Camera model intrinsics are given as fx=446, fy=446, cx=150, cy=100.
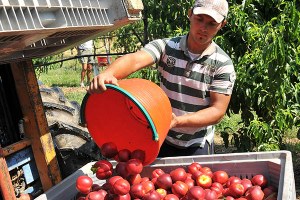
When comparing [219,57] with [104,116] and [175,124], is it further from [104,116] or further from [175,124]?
[104,116]

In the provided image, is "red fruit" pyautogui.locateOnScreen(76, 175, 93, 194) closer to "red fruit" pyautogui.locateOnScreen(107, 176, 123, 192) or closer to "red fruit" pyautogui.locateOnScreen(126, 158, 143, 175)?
"red fruit" pyautogui.locateOnScreen(107, 176, 123, 192)

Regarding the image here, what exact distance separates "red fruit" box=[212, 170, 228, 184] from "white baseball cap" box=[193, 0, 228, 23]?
2.75 feet

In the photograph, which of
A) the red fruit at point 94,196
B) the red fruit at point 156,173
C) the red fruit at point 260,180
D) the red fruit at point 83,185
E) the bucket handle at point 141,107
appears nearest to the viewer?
the bucket handle at point 141,107

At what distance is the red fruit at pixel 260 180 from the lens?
230cm

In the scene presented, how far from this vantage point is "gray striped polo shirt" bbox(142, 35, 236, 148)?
8.61ft

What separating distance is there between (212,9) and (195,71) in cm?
39

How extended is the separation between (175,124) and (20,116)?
0.95 m

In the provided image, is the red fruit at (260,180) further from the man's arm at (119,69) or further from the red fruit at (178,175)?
the man's arm at (119,69)

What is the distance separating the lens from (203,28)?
2.53 m

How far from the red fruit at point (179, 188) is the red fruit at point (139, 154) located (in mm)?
211

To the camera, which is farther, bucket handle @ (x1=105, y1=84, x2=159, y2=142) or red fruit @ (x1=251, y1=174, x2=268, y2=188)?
red fruit @ (x1=251, y1=174, x2=268, y2=188)

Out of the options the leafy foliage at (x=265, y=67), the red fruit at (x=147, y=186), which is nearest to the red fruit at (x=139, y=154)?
the red fruit at (x=147, y=186)

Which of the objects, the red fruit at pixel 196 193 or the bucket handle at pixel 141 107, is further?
the red fruit at pixel 196 193

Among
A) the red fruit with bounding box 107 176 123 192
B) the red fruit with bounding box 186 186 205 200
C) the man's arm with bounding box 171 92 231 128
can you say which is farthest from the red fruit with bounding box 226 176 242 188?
the red fruit with bounding box 107 176 123 192
